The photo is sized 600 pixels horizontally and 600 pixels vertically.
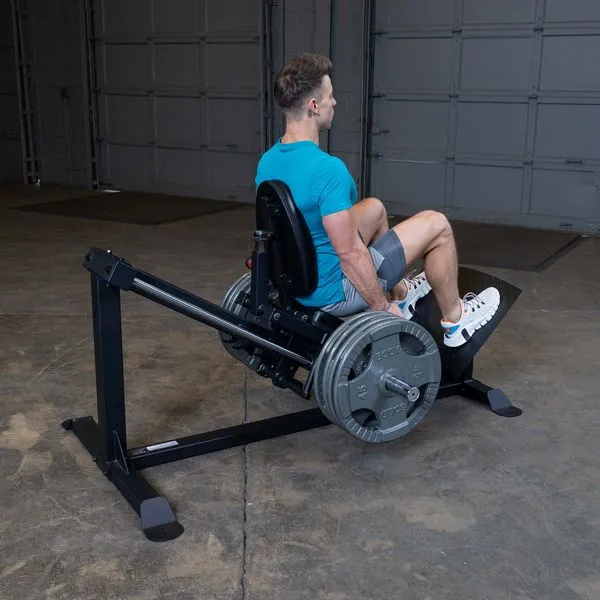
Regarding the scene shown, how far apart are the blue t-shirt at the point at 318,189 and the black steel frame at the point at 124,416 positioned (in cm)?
15

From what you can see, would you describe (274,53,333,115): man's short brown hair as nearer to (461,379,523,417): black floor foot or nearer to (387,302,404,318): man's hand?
(387,302,404,318): man's hand

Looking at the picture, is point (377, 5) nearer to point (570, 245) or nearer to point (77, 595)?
point (570, 245)

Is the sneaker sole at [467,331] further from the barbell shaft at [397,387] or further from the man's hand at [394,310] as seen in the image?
the barbell shaft at [397,387]

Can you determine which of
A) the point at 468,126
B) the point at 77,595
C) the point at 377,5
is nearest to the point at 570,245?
the point at 468,126

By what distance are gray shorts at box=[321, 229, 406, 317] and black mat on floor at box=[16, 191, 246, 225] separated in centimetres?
451

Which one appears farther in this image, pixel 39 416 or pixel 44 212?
pixel 44 212

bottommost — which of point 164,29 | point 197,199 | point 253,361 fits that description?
point 197,199

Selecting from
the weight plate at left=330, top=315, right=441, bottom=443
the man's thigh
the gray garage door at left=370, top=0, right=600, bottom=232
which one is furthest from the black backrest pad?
the gray garage door at left=370, top=0, right=600, bottom=232

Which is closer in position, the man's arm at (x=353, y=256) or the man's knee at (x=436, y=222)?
the man's arm at (x=353, y=256)

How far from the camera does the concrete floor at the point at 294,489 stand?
2.06m

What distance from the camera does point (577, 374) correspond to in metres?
3.48

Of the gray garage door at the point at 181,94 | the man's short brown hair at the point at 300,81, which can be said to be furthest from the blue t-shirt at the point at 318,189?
the gray garage door at the point at 181,94

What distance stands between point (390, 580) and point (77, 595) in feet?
2.56

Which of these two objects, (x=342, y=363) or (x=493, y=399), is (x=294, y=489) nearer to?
(x=342, y=363)
